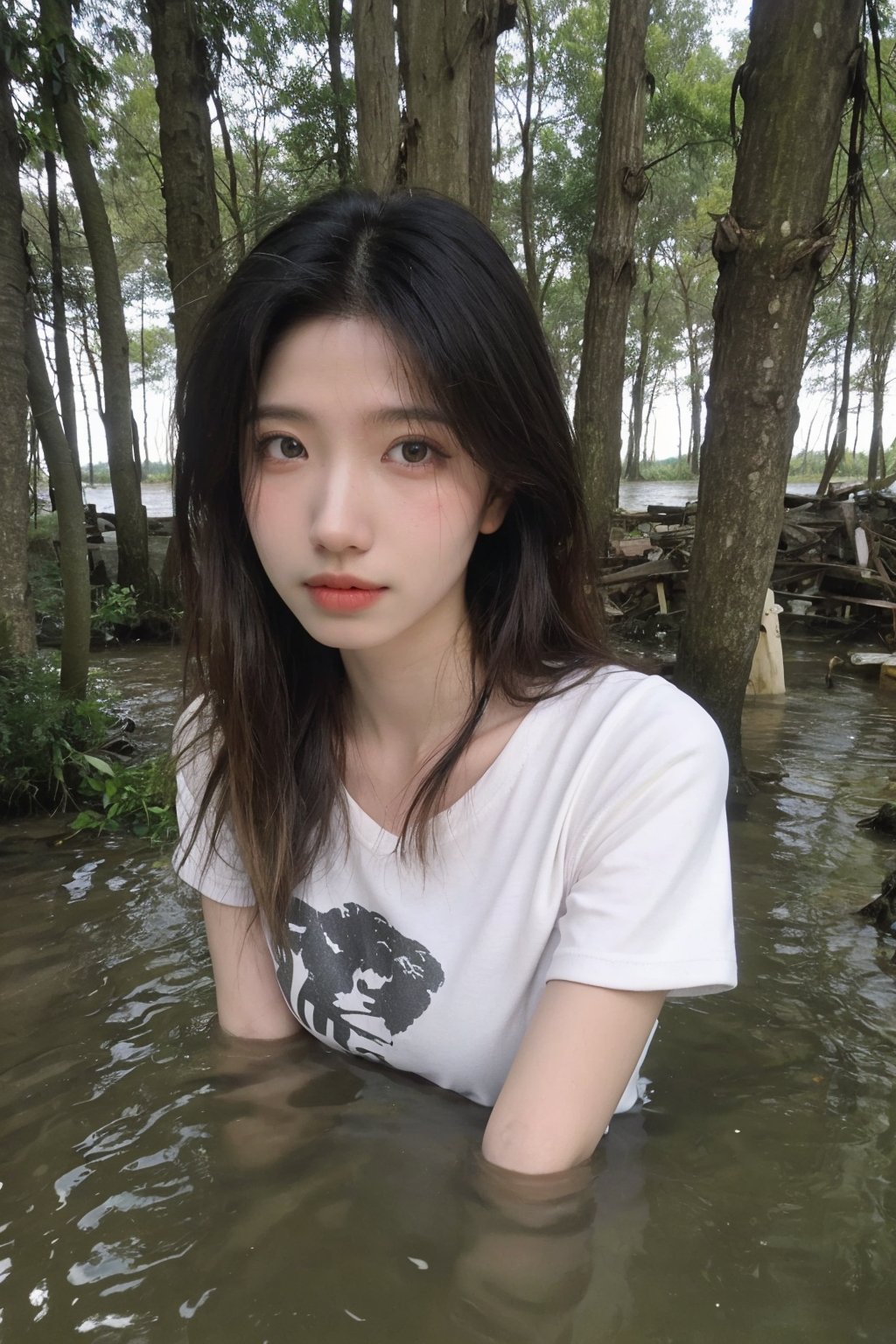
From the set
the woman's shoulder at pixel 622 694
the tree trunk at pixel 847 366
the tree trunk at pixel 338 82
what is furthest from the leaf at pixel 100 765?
the tree trunk at pixel 338 82

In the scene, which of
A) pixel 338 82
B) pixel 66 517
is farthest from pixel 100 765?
pixel 338 82

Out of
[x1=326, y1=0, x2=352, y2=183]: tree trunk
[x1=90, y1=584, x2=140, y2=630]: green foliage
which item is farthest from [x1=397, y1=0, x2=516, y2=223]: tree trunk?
[x1=90, y1=584, x2=140, y2=630]: green foliage

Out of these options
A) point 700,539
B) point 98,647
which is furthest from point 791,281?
point 98,647

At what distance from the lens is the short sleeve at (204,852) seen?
164cm

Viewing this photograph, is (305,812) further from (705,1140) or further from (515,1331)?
(705,1140)

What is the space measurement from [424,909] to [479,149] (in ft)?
15.6

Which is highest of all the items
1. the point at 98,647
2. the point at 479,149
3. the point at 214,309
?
the point at 479,149

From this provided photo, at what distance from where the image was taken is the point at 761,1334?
44.1 inches

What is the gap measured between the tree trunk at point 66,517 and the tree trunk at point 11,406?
76mm

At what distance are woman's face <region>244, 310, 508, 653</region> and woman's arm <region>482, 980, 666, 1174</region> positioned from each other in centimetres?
56

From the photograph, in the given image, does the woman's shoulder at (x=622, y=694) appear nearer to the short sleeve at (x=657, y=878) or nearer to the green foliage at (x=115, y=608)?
the short sleeve at (x=657, y=878)

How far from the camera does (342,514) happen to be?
4.07 ft

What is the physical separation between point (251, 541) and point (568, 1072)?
960 mm

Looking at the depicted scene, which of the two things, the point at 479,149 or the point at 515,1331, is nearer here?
the point at 515,1331
